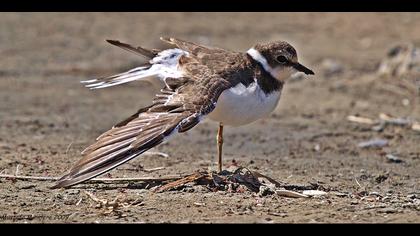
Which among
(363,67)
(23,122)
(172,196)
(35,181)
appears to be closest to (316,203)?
(172,196)

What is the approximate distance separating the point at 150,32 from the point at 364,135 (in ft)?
20.3

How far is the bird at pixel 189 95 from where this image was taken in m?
6.27

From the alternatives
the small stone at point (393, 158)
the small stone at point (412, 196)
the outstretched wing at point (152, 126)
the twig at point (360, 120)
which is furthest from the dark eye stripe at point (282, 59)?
the twig at point (360, 120)

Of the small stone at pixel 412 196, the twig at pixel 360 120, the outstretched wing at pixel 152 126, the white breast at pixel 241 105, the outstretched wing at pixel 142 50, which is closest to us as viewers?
the outstretched wing at pixel 152 126

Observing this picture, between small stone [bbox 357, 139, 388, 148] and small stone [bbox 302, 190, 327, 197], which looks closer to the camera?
small stone [bbox 302, 190, 327, 197]

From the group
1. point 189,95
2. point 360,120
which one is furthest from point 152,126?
point 360,120

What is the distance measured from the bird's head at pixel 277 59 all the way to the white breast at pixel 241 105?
1.06 ft

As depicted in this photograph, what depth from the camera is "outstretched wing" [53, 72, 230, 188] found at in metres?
6.14

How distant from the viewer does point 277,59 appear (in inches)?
295

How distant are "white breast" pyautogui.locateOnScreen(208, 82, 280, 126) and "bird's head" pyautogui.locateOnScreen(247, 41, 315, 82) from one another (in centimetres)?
32

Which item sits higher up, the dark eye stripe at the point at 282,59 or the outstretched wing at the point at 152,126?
the dark eye stripe at the point at 282,59

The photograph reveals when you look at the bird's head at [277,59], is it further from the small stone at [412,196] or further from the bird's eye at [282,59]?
the small stone at [412,196]
